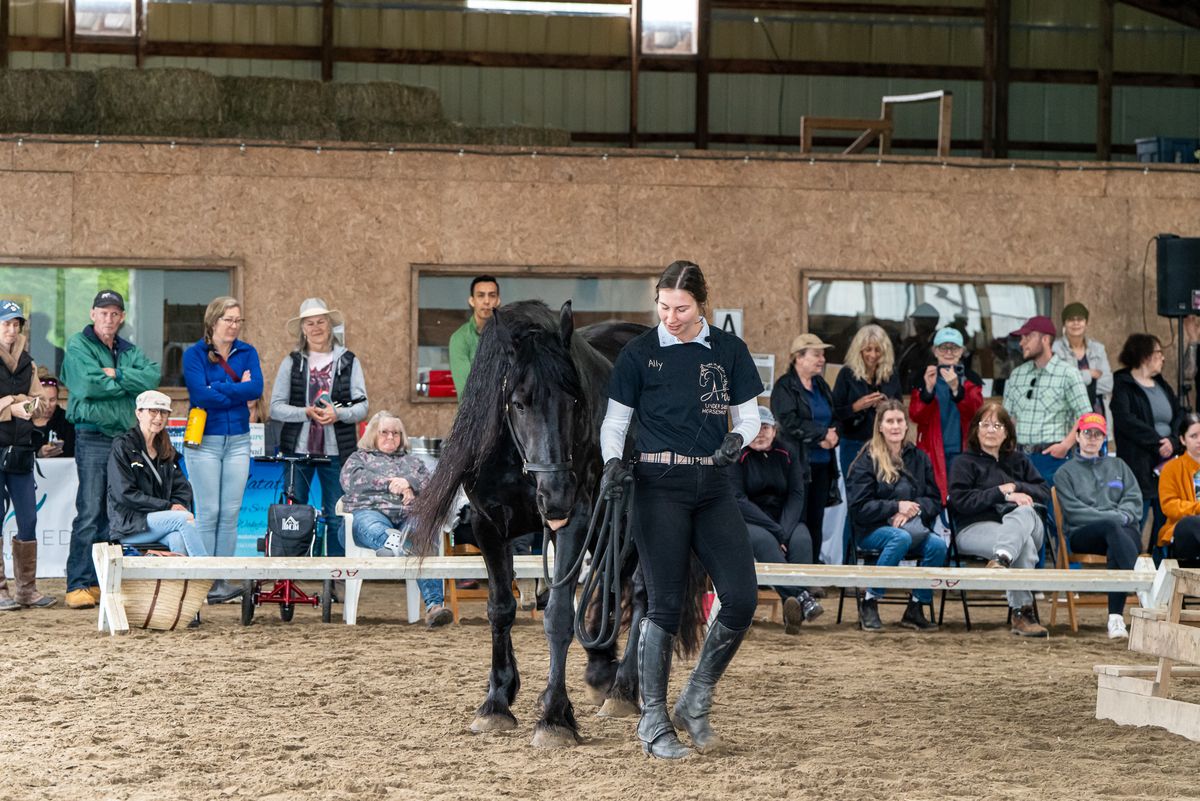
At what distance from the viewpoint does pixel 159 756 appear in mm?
4559

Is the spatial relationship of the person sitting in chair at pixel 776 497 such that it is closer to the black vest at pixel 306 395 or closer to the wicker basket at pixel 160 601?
the black vest at pixel 306 395

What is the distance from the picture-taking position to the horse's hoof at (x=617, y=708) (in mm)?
5363

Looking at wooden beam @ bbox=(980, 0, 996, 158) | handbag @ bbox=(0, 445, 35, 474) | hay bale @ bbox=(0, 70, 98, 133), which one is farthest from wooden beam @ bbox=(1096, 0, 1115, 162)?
handbag @ bbox=(0, 445, 35, 474)

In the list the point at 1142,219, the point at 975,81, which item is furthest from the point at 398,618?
the point at 975,81

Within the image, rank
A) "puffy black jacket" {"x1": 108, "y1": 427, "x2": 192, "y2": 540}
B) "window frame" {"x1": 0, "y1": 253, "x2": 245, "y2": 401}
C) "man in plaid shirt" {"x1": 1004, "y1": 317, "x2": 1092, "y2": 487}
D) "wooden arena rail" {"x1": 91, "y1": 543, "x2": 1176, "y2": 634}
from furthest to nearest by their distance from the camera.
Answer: "window frame" {"x1": 0, "y1": 253, "x2": 245, "y2": 401} → "man in plaid shirt" {"x1": 1004, "y1": 317, "x2": 1092, "y2": 487} → "puffy black jacket" {"x1": 108, "y1": 427, "x2": 192, "y2": 540} → "wooden arena rail" {"x1": 91, "y1": 543, "x2": 1176, "y2": 634}

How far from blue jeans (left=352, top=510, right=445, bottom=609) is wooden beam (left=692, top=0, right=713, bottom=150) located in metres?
9.37

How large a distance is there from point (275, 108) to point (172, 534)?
4.87 m

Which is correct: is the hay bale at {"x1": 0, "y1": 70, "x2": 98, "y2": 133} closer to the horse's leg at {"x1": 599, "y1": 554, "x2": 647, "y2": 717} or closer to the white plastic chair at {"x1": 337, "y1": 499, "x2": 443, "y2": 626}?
the white plastic chair at {"x1": 337, "y1": 499, "x2": 443, "y2": 626}

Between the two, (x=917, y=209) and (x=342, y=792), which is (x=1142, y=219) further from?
(x=342, y=792)

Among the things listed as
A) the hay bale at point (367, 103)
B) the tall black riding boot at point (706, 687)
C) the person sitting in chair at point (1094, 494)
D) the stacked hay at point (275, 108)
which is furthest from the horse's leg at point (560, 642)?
the hay bale at point (367, 103)

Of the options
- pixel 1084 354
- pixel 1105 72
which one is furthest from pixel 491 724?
pixel 1105 72

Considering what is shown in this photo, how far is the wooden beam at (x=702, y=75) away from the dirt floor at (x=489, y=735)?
9880mm

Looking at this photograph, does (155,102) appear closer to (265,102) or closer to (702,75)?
(265,102)

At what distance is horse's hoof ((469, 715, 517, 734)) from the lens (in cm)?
505
